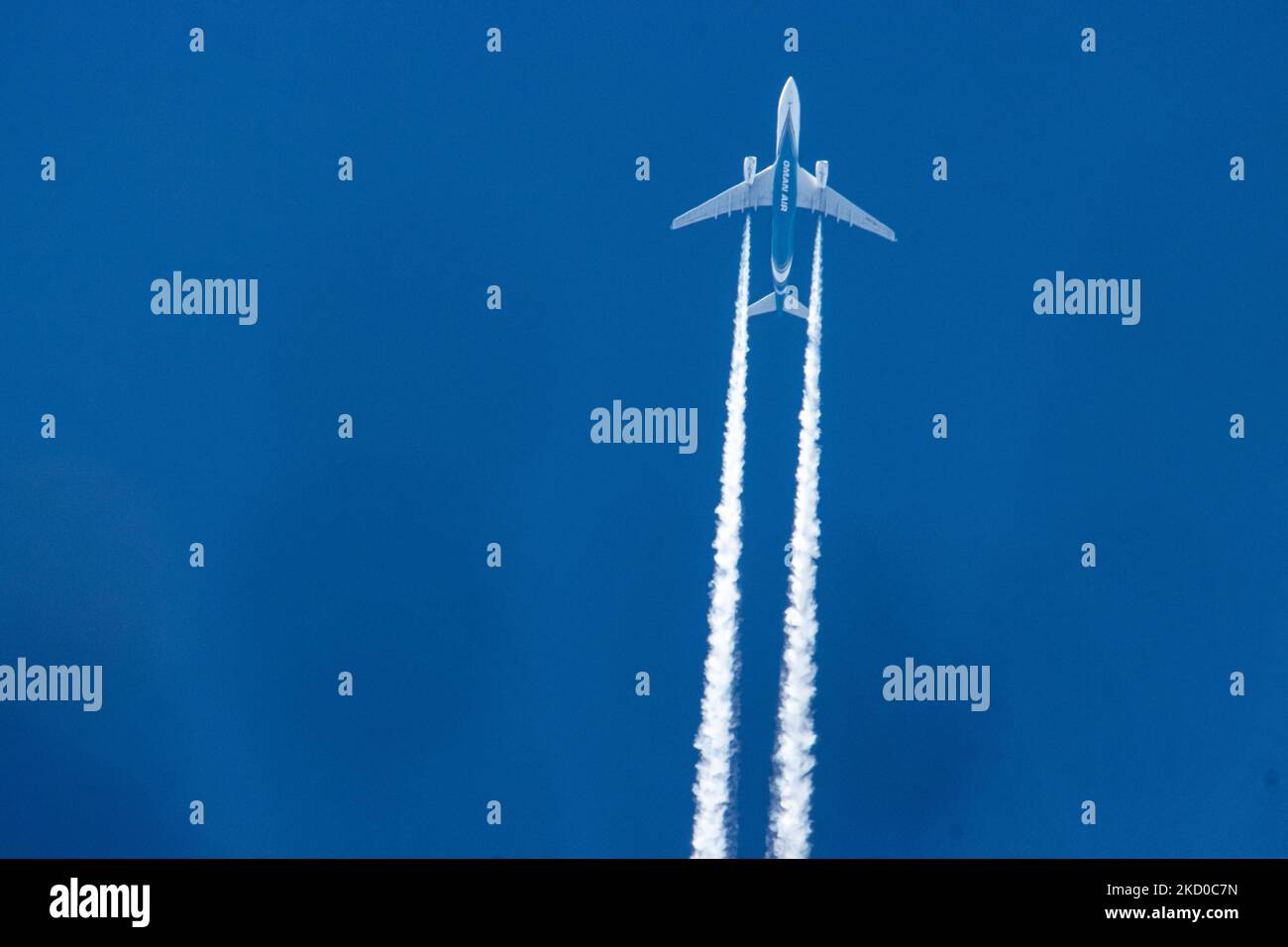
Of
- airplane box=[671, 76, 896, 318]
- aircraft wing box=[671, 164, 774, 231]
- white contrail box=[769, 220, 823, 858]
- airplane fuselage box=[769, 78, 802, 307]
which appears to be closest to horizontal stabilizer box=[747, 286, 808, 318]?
airplane box=[671, 76, 896, 318]

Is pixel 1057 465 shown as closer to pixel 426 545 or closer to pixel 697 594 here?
pixel 697 594

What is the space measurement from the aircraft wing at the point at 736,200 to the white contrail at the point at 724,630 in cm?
32

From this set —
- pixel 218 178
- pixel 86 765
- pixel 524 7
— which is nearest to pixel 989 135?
pixel 524 7

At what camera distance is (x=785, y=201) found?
23.1m

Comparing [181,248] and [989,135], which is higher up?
[989,135]

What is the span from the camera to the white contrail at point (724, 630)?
23.3 m

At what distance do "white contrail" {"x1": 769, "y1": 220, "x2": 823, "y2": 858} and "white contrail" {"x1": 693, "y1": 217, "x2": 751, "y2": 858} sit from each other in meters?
0.87

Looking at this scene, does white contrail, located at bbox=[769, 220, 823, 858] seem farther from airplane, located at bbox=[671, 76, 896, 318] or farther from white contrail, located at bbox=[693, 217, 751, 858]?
white contrail, located at bbox=[693, 217, 751, 858]

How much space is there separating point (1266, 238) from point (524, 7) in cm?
1307

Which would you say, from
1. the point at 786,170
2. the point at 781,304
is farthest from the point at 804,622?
the point at 786,170

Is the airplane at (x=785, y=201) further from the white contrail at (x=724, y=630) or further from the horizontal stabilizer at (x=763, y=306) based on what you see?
the white contrail at (x=724, y=630)

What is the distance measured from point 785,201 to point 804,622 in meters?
6.98

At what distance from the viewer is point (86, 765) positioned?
77.5ft

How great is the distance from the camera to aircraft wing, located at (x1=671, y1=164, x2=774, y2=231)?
2338 centimetres
